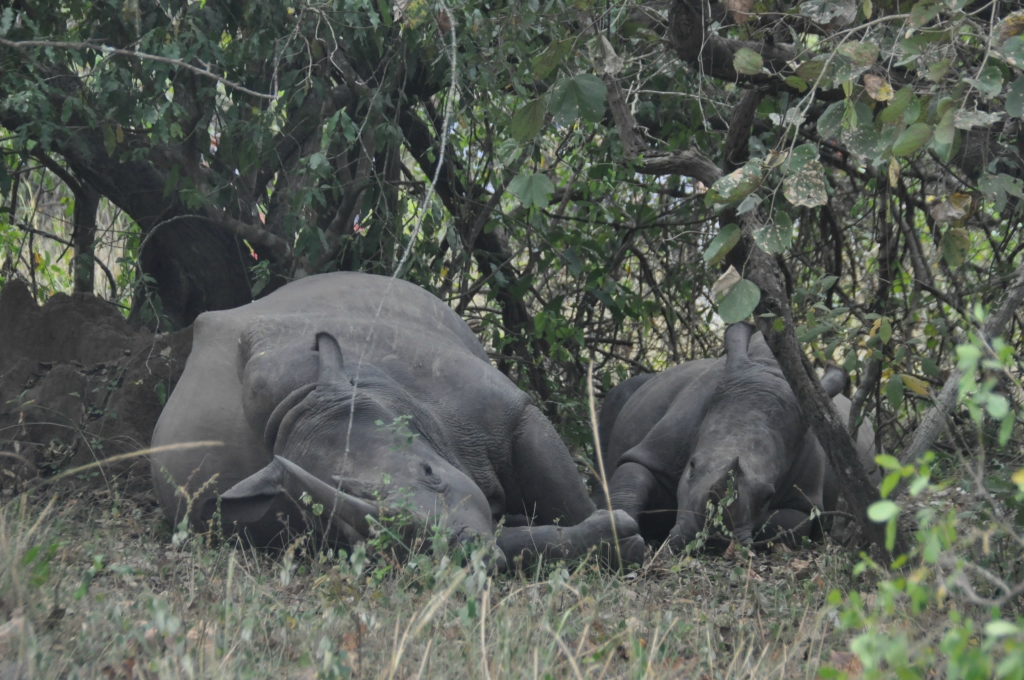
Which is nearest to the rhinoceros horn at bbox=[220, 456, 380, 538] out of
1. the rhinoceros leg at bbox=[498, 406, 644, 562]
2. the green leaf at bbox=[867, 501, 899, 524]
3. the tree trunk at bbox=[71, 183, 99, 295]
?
the rhinoceros leg at bbox=[498, 406, 644, 562]

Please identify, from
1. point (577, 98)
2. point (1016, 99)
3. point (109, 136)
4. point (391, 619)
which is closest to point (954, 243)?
point (1016, 99)

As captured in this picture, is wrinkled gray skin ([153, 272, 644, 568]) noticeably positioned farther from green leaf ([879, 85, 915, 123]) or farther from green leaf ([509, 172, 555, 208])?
green leaf ([879, 85, 915, 123])

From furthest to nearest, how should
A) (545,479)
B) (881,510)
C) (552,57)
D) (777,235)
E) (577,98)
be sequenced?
(545,479) < (552,57) < (577,98) < (777,235) < (881,510)

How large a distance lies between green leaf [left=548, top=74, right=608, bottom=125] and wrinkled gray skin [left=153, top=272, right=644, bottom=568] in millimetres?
1171

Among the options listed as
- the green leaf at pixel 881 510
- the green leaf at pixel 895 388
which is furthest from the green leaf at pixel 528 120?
the green leaf at pixel 881 510

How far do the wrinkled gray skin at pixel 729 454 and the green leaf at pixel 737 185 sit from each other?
1.66m

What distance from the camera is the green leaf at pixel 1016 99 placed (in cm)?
296

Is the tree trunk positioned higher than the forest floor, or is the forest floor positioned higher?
the tree trunk

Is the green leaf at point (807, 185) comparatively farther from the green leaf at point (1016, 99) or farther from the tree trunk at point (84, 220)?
the tree trunk at point (84, 220)

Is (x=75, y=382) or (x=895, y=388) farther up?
(x=895, y=388)

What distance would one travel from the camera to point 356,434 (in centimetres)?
397

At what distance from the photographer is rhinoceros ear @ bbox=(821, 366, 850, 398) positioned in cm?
493

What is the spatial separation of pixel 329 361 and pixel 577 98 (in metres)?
1.46

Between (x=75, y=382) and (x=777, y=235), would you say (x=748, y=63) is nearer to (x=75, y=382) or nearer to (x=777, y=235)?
(x=777, y=235)
